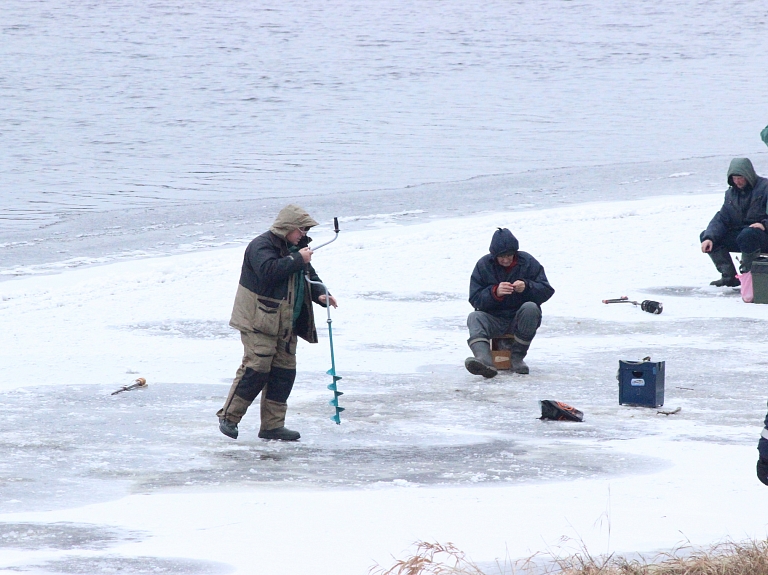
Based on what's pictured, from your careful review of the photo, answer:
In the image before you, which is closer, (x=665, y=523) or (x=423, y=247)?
(x=665, y=523)

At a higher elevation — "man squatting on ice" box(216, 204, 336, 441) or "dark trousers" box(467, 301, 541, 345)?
"man squatting on ice" box(216, 204, 336, 441)

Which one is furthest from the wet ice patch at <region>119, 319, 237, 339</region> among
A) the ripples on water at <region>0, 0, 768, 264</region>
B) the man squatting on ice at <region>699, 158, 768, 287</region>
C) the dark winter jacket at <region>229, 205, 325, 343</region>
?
the ripples on water at <region>0, 0, 768, 264</region>

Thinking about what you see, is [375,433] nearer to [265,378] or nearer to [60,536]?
[265,378]

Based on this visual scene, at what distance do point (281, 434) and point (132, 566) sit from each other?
2.50 meters

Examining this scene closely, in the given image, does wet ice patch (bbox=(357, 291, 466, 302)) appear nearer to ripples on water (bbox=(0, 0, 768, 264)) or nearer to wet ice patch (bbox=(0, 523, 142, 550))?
wet ice patch (bbox=(0, 523, 142, 550))

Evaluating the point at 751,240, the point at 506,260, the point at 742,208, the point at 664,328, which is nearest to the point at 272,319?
the point at 506,260

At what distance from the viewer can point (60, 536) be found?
18.4 feet

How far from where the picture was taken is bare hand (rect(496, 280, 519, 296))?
935cm

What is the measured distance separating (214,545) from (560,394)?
390cm

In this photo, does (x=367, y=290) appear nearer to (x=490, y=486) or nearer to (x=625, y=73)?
(x=490, y=486)

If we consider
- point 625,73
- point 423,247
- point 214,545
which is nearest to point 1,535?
point 214,545

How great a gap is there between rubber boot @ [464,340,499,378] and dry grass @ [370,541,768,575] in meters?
3.93

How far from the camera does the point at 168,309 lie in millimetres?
11938

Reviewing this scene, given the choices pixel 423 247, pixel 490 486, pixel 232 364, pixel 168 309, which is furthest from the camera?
pixel 423 247
